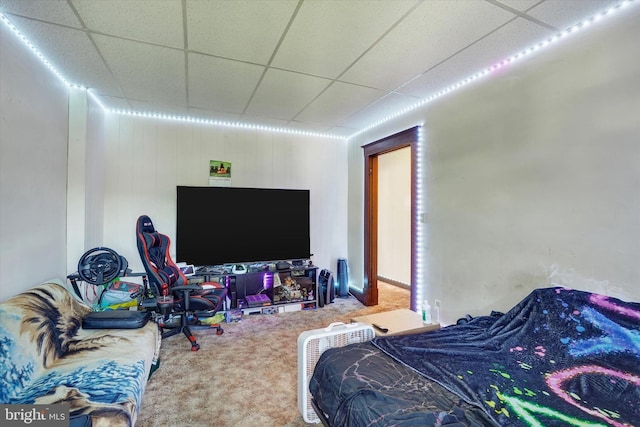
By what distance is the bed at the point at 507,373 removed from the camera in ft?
3.68

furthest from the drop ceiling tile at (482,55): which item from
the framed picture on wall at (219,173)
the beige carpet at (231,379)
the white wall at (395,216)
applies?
the beige carpet at (231,379)

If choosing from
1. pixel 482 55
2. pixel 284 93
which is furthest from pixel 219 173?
pixel 482 55

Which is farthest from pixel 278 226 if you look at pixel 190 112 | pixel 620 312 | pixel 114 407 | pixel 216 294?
pixel 620 312

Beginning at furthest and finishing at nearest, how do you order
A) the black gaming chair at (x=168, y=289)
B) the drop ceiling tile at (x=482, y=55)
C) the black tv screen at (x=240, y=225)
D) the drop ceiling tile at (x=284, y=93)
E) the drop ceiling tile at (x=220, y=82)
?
the black tv screen at (x=240, y=225), the black gaming chair at (x=168, y=289), the drop ceiling tile at (x=284, y=93), the drop ceiling tile at (x=220, y=82), the drop ceiling tile at (x=482, y=55)

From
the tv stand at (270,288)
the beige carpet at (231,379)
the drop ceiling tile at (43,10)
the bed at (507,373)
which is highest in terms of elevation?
the drop ceiling tile at (43,10)

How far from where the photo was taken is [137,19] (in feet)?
5.85

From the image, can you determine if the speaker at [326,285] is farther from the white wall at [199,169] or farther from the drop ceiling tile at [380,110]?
the drop ceiling tile at [380,110]

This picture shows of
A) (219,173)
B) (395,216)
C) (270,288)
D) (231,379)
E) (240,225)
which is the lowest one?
(231,379)

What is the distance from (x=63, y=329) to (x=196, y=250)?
1683mm

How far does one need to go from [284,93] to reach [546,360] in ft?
9.66

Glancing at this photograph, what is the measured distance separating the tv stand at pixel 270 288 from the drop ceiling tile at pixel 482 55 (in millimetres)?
2676

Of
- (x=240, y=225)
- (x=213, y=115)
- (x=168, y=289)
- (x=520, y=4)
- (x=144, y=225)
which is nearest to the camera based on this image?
(x=520, y=4)

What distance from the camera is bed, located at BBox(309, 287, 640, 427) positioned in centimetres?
112

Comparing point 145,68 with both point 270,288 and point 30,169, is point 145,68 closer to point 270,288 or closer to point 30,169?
point 30,169
